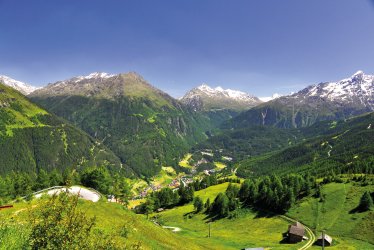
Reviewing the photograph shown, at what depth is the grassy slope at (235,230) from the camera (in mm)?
99000

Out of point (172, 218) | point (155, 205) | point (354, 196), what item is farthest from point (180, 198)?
point (354, 196)

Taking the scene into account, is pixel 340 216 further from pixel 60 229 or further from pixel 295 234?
pixel 60 229

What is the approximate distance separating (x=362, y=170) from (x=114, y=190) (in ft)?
474

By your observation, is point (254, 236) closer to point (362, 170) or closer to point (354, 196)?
point (354, 196)

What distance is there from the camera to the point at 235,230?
407ft

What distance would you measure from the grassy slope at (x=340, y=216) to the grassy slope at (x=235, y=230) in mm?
11385

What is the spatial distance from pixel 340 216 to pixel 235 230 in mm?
39832

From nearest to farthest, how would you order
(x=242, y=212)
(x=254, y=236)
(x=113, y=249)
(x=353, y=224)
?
(x=113, y=249)
(x=353, y=224)
(x=254, y=236)
(x=242, y=212)

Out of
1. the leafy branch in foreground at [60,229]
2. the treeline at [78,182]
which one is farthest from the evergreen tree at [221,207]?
the leafy branch in foreground at [60,229]

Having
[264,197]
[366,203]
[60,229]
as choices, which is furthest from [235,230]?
[60,229]

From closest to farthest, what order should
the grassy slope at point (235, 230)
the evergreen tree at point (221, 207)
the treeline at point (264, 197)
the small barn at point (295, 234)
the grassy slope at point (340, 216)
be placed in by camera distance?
the grassy slope at point (340, 216) → the small barn at point (295, 234) → the grassy slope at point (235, 230) → the treeline at point (264, 197) → the evergreen tree at point (221, 207)

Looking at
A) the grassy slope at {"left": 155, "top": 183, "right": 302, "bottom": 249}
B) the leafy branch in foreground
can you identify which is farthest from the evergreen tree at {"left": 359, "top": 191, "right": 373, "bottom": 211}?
the leafy branch in foreground

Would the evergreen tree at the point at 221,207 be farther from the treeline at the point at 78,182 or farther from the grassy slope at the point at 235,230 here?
the treeline at the point at 78,182

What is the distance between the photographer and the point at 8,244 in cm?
1831
